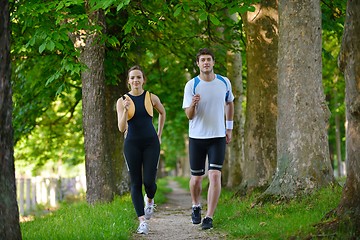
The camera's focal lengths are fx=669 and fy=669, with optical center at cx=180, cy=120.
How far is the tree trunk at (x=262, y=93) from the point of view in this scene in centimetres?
1248

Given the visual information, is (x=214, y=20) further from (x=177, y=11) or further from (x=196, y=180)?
(x=196, y=180)

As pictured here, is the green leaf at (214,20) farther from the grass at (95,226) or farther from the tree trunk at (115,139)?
the tree trunk at (115,139)

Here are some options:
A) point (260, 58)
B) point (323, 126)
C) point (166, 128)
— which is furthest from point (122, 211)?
point (166, 128)

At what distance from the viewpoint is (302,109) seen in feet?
32.2

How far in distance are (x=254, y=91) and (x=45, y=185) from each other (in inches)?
601

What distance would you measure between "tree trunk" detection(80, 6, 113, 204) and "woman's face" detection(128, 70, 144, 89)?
334cm

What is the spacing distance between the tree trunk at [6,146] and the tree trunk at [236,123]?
40.7 ft

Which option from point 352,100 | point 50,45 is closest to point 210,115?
point 352,100

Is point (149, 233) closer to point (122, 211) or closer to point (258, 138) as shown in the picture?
point (122, 211)

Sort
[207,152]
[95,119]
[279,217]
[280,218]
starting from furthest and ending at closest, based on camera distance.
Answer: [95,119], [207,152], [279,217], [280,218]

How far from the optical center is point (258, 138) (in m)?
12.7

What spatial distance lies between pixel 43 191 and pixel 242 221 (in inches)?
712

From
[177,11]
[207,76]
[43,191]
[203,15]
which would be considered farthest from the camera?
[43,191]

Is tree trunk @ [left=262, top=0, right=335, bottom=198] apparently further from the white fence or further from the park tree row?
the white fence
